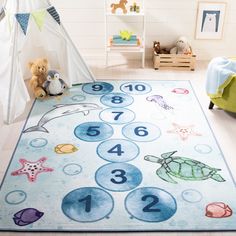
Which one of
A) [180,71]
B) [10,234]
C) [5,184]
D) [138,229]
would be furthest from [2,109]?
[180,71]

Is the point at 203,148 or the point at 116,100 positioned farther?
the point at 116,100

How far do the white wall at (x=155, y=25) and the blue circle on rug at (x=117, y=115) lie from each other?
122cm

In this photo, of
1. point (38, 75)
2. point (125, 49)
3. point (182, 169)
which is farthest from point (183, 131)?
point (38, 75)

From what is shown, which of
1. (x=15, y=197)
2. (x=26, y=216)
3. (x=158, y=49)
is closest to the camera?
(x=26, y=216)

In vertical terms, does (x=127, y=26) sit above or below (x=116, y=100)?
above

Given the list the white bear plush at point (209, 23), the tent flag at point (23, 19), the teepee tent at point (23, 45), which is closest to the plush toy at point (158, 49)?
the white bear plush at point (209, 23)

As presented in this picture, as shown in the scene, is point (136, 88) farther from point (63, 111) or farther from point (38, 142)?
point (38, 142)

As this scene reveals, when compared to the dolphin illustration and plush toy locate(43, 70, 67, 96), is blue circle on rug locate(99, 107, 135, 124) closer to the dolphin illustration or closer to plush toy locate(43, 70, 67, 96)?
the dolphin illustration

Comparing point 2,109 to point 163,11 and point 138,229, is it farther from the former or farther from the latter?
point 163,11

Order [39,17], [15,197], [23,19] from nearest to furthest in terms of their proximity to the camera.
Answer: [15,197], [23,19], [39,17]

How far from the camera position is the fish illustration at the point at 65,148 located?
9.11ft

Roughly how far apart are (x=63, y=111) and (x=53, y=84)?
0.34 m

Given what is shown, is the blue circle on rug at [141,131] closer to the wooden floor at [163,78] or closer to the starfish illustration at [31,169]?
the wooden floor at [163,78]

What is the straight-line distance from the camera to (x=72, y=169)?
8.50ft
